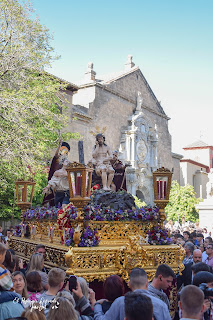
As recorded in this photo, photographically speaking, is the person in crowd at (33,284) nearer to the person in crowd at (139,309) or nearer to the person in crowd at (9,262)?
the person in crowd at (9,262)

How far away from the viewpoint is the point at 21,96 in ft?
54.9

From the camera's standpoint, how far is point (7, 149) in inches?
579

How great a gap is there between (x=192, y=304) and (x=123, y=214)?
19.1 feet

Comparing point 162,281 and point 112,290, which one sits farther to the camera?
point 162,281

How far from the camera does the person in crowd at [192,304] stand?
325 cm

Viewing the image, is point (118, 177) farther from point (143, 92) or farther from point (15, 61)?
point (143, 92)

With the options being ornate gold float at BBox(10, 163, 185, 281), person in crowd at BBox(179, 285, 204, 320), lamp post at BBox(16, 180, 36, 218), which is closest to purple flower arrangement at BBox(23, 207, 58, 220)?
ornate gold float at BBox(10, 163, 185, 281)

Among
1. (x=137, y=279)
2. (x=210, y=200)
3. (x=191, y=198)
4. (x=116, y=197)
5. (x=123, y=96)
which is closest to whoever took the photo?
(x=137, y=279)

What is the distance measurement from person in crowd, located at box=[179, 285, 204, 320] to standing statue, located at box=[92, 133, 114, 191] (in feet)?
25.4

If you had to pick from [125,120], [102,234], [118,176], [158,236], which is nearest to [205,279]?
[102,234]

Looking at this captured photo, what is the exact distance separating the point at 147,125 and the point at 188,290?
33.8 m

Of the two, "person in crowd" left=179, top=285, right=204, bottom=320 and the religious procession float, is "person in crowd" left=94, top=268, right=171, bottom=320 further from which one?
the religious procession float

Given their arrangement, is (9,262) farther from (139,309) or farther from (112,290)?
(139,309)

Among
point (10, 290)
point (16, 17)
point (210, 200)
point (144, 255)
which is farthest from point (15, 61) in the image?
point (10, 290)
